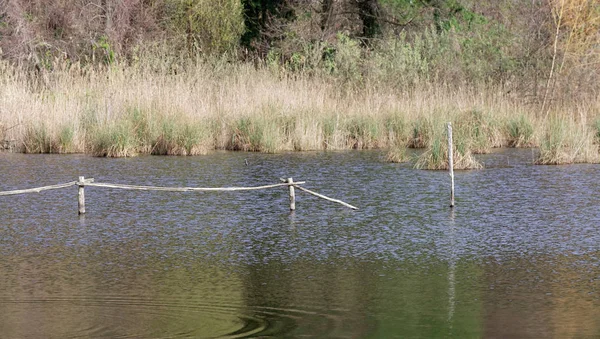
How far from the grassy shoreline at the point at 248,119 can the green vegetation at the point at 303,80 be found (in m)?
0.04

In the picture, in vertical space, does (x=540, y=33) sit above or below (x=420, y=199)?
above

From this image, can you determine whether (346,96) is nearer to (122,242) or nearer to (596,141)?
(596,141)

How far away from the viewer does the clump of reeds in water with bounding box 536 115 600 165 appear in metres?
16.0

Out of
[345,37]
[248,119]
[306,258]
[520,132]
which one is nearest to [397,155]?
[248,119]

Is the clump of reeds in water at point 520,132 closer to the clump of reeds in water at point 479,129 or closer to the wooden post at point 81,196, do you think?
the clump of reeds in water at point 479,129

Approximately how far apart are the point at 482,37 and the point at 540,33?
189cm

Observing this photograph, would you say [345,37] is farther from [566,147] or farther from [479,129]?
[566,147]

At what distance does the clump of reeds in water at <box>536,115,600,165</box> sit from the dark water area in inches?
48.0

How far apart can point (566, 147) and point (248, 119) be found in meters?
6.09

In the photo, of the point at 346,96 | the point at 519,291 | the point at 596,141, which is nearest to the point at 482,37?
the point at 346,96

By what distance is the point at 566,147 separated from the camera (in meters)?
16.4

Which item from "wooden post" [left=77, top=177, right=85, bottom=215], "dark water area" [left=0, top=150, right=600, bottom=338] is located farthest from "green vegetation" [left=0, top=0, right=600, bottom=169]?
"wooden post" [left=77, top=177, right=85, bottom=215]

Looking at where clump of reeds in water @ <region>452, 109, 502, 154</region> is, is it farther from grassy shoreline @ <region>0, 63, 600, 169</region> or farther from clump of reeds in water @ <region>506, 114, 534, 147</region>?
clump of reeds in water @ <region>506, 114, 534, 147</region>

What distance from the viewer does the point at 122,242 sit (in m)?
9.45
